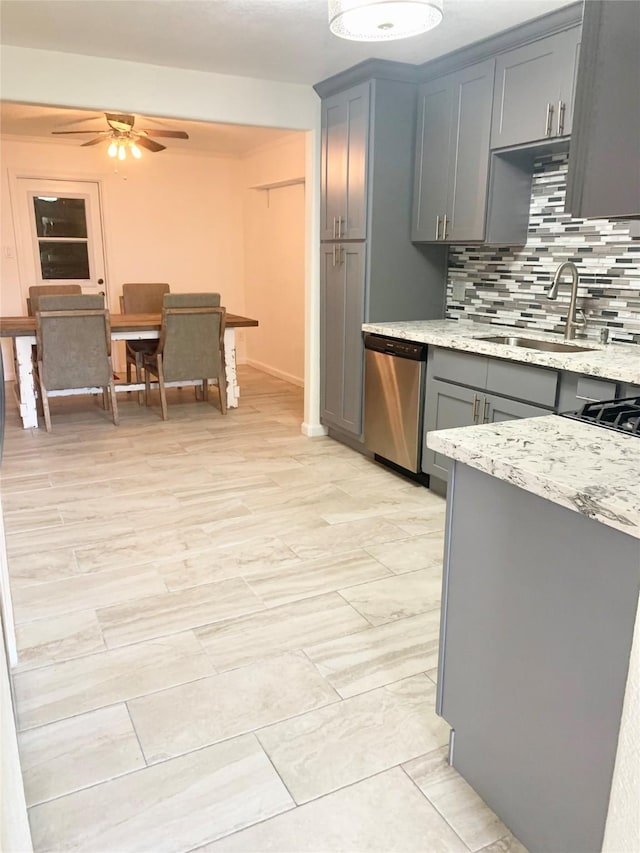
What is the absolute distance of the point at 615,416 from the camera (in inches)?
64.7

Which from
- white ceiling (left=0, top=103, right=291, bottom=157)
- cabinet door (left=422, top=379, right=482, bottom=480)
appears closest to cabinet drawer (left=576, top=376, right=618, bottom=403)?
cabinet door (left=422, top=379, right=482, bottom=480)

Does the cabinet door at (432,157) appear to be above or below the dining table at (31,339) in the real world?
above

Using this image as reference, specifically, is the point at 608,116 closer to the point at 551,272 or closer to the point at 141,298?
the point at 551,272

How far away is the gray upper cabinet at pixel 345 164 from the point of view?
3719mm

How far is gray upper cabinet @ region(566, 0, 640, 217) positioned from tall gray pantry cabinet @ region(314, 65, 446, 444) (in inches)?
115

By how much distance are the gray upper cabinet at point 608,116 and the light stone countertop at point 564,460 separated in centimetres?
48

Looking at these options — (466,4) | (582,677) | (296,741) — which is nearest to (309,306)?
(466,4)

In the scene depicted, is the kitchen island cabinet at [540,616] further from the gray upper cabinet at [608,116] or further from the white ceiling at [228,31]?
the white ceiling at [228,31]

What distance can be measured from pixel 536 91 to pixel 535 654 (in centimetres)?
262

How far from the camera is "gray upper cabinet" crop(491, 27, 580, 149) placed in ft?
9.02

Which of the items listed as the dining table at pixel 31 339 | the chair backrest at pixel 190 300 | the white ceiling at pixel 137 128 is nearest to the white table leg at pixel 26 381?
the dining table at pixel 31 339

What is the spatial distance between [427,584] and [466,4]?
95.4 inches

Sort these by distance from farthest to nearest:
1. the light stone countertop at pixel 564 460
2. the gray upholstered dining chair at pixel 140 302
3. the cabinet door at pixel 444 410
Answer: the gray upholstered dining chair at pixel 140 302 < the cabinet door at pixel 444 410 < the light stone countertop at pixel 564 460

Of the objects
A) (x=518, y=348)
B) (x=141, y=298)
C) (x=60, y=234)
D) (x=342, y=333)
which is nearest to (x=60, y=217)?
(x=60, y=234)
